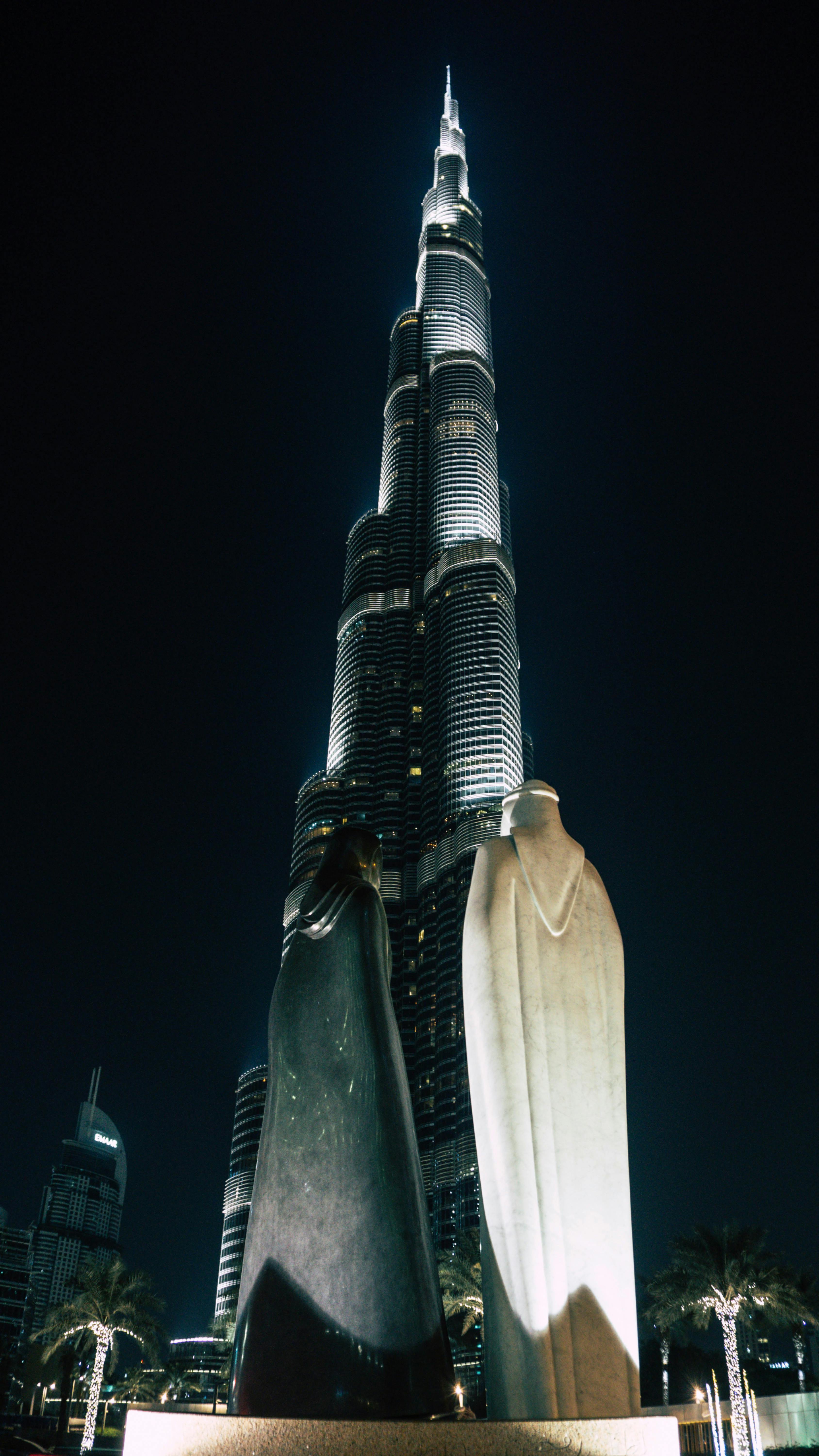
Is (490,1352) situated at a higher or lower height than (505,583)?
lower

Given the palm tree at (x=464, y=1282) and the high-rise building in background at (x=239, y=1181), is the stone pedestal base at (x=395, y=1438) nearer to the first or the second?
the palm tree at (x=464, y=1282)

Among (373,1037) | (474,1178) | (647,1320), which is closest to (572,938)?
(373,1037)

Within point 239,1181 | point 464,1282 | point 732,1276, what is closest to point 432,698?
point 239,1181

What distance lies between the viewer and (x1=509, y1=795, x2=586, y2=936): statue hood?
977 centimetres

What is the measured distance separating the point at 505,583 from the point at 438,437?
99.8 feet

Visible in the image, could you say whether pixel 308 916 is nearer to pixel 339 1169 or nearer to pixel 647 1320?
pixel 339 1169

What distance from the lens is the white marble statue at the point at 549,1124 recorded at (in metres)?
8.37

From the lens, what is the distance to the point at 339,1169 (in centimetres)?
812

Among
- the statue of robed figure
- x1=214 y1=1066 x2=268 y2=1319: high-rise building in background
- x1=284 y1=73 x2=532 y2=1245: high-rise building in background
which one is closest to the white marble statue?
the statue of robed figure

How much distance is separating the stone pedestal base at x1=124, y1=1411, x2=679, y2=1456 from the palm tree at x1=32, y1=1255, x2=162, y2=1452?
102 feet

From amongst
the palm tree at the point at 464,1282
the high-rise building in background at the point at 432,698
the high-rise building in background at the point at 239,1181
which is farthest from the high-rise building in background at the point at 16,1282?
the palm tree at the point at 464,1282

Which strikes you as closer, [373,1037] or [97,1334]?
[373,1037]

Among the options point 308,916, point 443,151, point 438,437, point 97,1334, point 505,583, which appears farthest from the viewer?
point 443,151

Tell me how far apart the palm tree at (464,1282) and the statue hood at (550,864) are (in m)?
32.8
